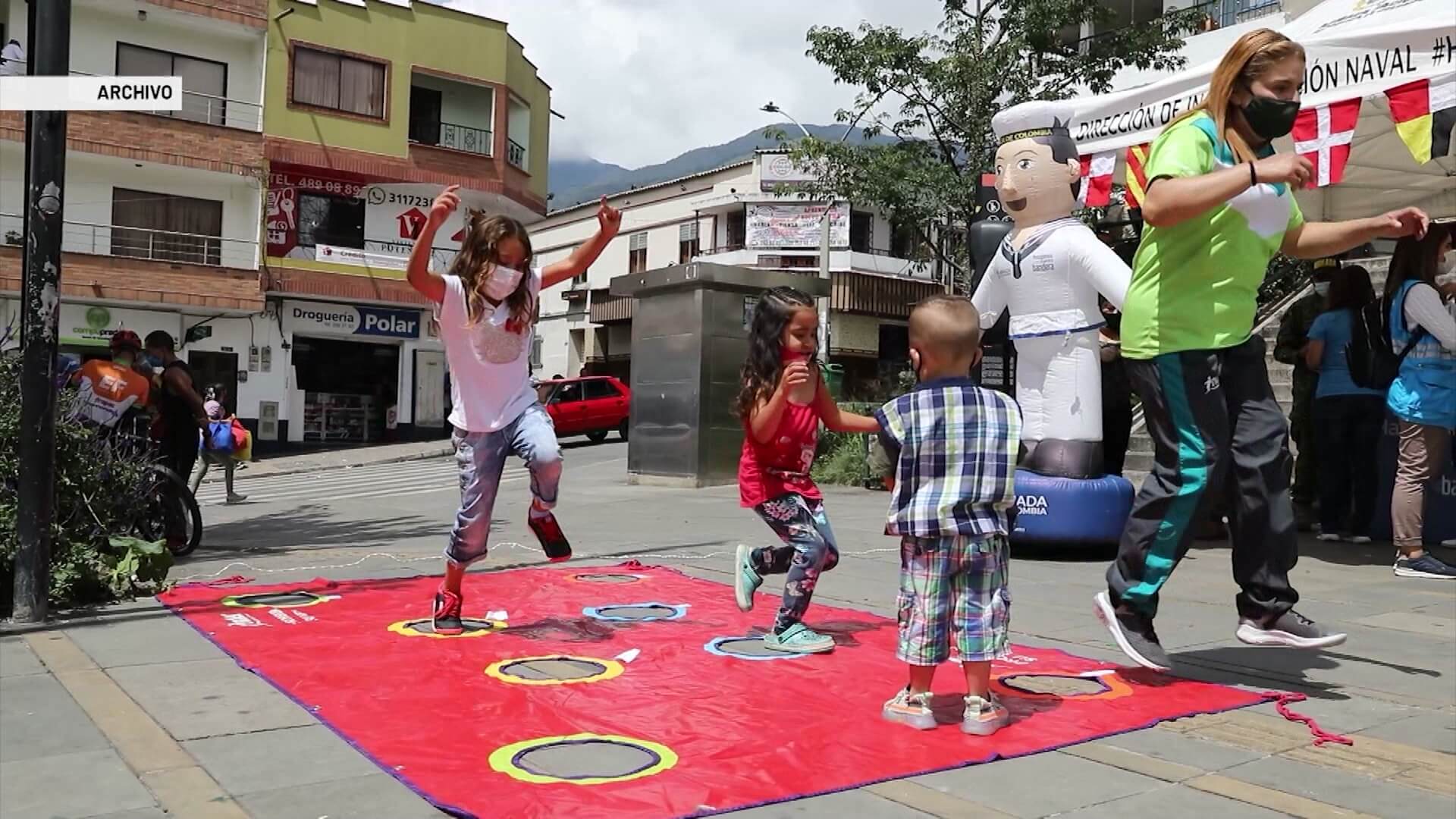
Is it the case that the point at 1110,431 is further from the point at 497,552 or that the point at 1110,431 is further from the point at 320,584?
the point at 320,584

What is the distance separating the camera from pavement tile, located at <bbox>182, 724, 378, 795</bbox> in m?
3.00

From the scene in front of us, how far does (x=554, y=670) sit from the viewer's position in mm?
4238

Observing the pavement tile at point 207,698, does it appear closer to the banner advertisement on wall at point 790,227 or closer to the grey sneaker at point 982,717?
the grey sneaker at point 982,717

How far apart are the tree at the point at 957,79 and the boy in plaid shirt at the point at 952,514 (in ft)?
43.7

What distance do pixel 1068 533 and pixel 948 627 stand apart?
13.4 ft

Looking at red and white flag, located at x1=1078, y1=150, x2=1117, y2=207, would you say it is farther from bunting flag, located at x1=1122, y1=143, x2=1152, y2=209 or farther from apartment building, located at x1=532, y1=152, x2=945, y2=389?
apartment building, located at x1=532, y1=152, x2=945, y2=389

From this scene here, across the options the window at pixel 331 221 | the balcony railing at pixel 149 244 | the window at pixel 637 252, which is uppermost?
the window at pixel 637 252

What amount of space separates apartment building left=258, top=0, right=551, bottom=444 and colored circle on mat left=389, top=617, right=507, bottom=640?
85.5ft

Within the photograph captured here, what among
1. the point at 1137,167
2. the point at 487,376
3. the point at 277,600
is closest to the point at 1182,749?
the point at 487,376

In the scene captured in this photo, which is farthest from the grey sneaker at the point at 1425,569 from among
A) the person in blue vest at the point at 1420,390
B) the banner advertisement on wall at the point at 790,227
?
the banner advertisement on wall at the point at 790,227

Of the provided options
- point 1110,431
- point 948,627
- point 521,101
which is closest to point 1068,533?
point 1110,431

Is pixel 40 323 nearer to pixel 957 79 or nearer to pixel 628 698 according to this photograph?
pixel 628 698

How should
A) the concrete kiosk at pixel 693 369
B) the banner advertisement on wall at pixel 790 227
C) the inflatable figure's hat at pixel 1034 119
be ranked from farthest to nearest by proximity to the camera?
the banner advertisement on wall at pixel 790 227, the concrete kiosk at pixel 693 369, the inflatable figure's hat at pixel 1034 119

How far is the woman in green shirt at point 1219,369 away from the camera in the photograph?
3881 millimetres
